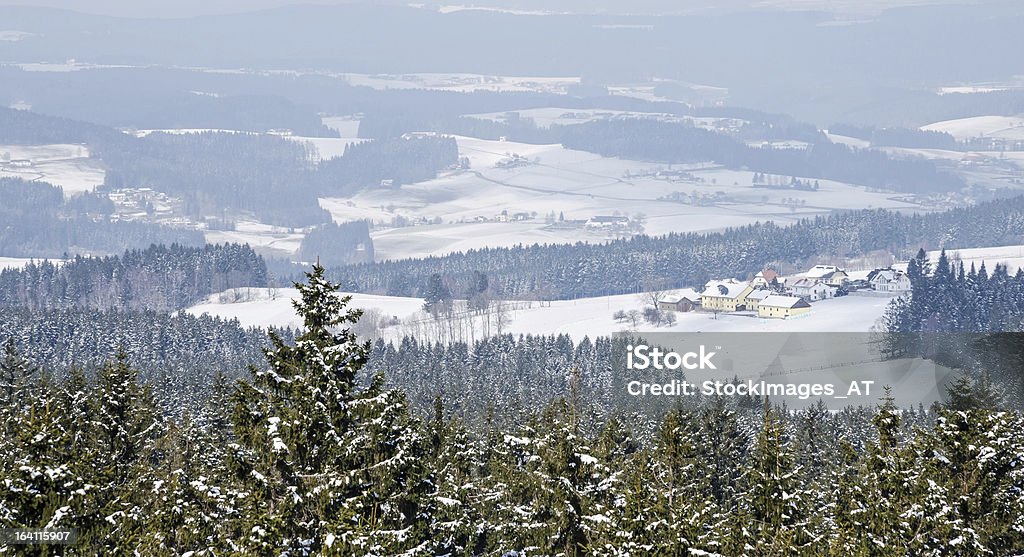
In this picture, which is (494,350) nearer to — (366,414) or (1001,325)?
(1001,325)

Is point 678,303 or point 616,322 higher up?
point 678,303

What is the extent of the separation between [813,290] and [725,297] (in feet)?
39.5

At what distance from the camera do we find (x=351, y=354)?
87.9 ft

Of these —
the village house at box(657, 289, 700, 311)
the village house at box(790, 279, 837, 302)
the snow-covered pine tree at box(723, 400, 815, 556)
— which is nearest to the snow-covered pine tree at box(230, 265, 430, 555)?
the snow-covered pine tree at box(723, 400, 815, 556)

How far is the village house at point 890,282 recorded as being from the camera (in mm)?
194375

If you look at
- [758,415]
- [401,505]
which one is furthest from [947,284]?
[401,505]

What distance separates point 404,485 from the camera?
94.7ft

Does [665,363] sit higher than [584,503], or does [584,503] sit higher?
[584,503]

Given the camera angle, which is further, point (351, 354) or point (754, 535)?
point (754, 535)

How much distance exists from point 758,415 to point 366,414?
6899cm

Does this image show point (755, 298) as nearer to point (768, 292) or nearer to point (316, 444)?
point (768, 292)

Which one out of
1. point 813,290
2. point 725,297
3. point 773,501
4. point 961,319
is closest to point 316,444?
point 773,501

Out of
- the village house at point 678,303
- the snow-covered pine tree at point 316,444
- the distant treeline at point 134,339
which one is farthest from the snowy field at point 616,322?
the snow-covered pine tree at point 316,444

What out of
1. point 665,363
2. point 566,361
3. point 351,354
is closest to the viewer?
point 351,354
